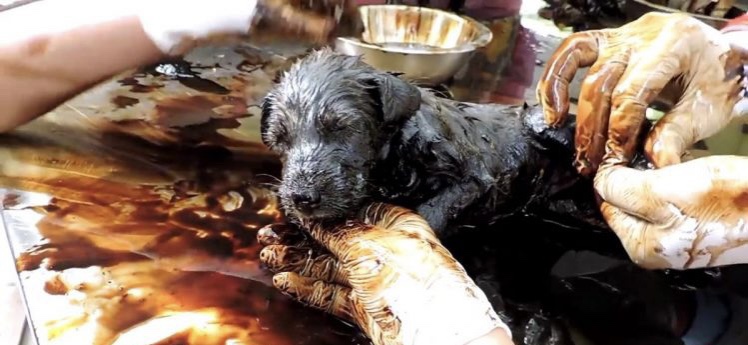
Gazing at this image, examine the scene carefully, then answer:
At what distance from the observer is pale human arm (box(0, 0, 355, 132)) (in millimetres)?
1100

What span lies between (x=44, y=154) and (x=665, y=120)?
867 mm

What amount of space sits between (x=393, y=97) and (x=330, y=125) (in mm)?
85

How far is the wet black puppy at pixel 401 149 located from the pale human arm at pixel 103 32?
277mm

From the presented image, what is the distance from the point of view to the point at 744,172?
2.59ft

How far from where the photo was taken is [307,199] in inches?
31.4

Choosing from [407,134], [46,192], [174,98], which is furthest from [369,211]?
[174,98]

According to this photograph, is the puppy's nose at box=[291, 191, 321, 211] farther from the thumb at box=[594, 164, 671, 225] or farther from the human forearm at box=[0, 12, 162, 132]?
the human forearm at box=[0, 12, 162, 132]

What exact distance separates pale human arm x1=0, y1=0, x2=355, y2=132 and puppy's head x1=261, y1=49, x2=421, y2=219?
0.28 meters

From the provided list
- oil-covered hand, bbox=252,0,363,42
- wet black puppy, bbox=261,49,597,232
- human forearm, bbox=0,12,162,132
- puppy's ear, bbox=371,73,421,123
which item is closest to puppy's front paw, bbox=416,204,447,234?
wet black puppy, bbox=261,49,597,232

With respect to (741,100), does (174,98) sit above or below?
below

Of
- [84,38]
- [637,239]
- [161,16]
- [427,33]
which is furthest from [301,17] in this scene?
[637,239]

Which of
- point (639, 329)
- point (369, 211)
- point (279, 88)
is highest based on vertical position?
point (279, 88)

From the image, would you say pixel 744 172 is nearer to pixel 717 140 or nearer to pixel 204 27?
pixel 717 140

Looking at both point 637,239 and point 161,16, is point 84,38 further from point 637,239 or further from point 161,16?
point 637,239
